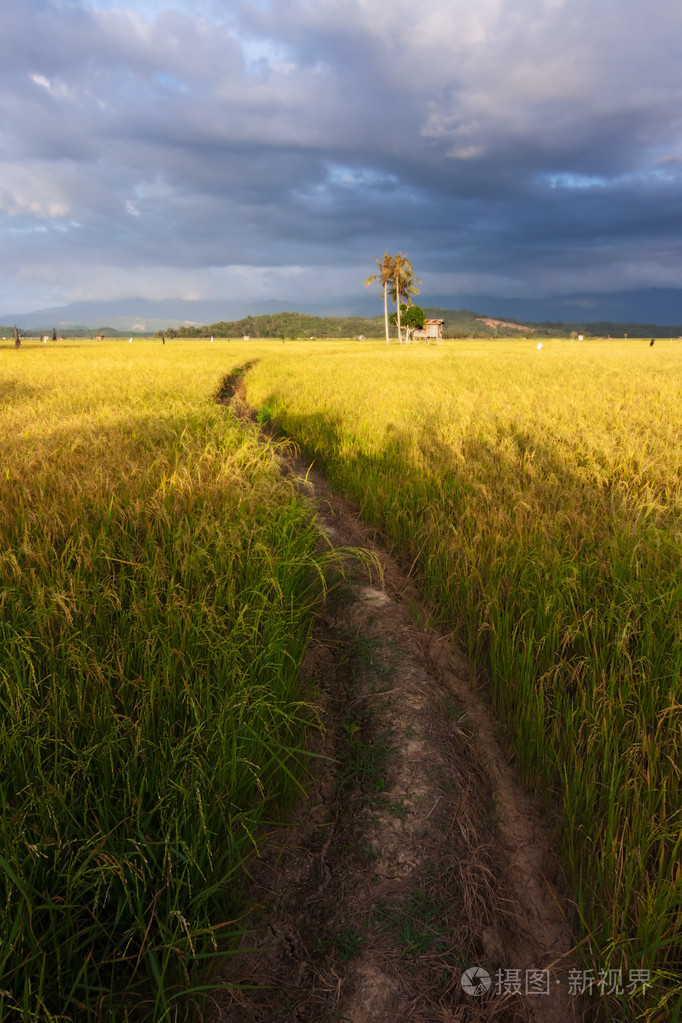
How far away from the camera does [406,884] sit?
195cm

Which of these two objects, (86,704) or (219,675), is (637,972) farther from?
(86,704)

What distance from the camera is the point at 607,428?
6941 mm

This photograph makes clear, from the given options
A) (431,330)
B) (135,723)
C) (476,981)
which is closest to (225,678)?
(135,723)

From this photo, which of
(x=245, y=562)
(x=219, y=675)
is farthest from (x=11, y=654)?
(x=245, y=562)

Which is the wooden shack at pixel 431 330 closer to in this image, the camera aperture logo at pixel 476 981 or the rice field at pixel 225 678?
the rice field at pixel 225 678

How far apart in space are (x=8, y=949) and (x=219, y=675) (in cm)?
108

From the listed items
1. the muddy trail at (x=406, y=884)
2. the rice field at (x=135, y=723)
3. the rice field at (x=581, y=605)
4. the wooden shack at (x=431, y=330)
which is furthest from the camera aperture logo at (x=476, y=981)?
the wooden shack at (x=431, y=330)

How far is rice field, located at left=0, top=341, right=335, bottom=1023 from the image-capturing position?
1.40 m

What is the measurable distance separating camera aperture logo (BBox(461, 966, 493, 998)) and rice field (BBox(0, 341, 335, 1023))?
81 centimetres

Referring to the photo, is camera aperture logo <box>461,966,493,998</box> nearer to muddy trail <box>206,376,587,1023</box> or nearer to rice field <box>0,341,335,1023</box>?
muddy trail <box>206,376,587,1023</box>

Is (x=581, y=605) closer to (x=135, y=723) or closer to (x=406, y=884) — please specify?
(x=406, y=884)

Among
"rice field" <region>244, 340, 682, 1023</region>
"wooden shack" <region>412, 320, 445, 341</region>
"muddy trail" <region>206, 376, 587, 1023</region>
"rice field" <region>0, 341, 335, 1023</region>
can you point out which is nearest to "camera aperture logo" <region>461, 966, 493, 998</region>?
"muddy trail" <region>206, 376, 587, 1023</region>

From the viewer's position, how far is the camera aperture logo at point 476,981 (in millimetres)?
1619

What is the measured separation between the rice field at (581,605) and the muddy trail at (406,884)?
18 centimetres
